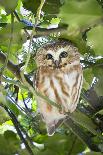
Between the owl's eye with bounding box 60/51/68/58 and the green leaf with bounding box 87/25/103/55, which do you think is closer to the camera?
the green leaf with bounding box 87/25/103/55

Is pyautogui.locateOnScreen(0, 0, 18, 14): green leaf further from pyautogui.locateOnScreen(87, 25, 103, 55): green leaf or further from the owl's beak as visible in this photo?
the owl's beak

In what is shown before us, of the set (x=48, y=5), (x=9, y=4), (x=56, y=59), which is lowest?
(x=9, y=4)

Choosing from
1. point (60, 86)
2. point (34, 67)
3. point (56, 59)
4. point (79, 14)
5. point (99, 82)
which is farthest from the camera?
point (56, 59)

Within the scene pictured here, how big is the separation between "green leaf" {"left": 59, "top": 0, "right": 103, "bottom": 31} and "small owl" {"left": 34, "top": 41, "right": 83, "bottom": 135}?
58 cm

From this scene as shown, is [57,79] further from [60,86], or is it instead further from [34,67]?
[34,67]

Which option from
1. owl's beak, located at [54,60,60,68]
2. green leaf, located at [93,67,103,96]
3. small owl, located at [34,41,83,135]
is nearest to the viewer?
green leaf, located at [93,67,103,96]

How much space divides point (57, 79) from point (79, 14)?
29.8 inches

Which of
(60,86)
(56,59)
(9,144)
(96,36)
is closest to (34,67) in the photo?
(60,86)

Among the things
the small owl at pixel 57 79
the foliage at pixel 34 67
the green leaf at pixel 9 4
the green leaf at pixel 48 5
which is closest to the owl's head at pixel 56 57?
the small owl at pixel 57 79

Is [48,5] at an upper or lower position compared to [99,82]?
upper

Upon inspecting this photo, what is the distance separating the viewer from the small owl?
0.92 meters

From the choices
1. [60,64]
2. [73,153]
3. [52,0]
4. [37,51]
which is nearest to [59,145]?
[73,153]

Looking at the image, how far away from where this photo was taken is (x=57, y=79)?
1029 mm

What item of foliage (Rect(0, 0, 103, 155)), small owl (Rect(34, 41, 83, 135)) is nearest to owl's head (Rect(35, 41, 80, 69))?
small owl (Rect(34, 41, 83, 135))
